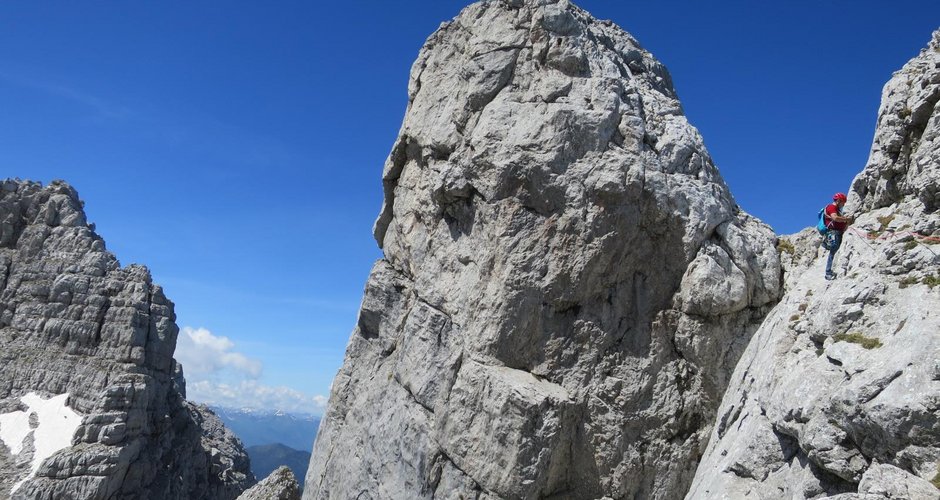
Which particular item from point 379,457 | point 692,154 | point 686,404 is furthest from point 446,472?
point 692,154

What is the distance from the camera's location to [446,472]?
27.3 meters

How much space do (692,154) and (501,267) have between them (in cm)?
1117

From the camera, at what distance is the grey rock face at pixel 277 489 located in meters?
50.9

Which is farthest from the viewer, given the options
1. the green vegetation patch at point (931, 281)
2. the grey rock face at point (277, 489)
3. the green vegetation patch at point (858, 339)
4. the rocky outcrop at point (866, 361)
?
the grey rock face at point (277, 489)

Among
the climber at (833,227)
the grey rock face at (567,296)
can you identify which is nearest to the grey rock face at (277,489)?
the grey rock face at (567,296)

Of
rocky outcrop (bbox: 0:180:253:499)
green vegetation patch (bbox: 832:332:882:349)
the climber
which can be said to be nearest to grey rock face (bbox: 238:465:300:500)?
the climber

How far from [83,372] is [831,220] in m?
125

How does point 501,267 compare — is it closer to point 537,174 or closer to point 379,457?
point 537,174

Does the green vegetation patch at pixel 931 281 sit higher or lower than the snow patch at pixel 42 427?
higher

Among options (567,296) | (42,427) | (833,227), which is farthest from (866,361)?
(42,427)

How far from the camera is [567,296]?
1094 inches

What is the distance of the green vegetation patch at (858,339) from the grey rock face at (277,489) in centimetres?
4703

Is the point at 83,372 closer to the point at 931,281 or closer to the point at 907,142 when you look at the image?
the point at 907,142

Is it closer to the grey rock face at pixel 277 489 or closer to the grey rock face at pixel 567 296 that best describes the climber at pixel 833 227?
the grey rock face at pixel 567 296
